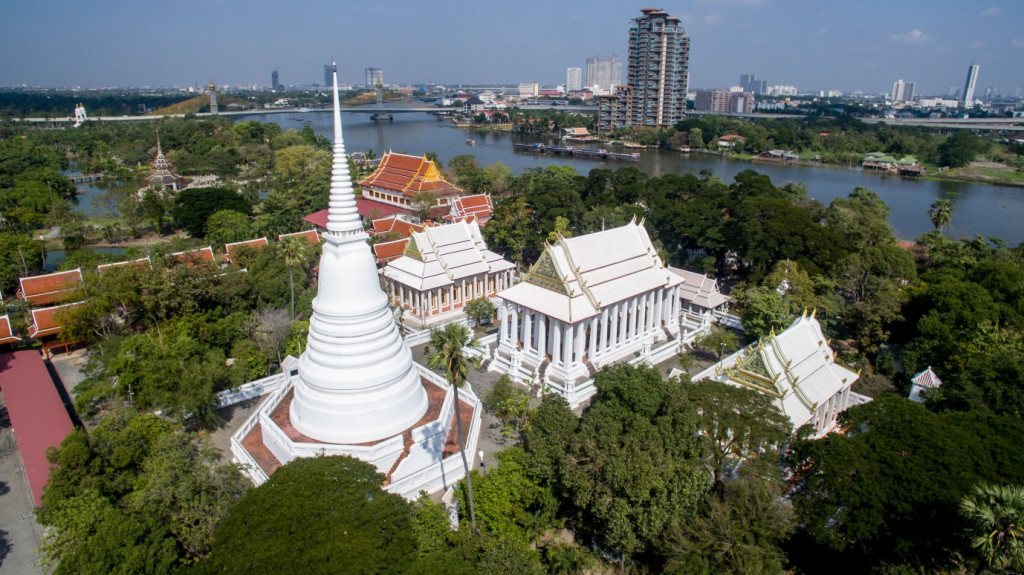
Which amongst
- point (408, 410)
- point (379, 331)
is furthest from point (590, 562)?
point (379, 331)

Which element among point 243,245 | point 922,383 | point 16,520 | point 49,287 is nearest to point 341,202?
point 16,520

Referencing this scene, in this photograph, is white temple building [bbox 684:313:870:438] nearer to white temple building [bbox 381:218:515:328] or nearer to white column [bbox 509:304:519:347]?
white column [bbox 509:304:519:347]

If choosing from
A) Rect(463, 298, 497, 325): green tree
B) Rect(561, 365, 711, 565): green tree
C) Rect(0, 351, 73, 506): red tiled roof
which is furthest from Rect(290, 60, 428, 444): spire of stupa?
Rect(463, 298, 497, 325): green tree

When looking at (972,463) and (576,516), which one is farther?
(576,516)

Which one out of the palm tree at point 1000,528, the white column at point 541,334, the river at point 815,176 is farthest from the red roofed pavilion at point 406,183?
the palm tree at point 1000,528

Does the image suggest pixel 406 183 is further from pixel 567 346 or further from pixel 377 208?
pixel 567 346

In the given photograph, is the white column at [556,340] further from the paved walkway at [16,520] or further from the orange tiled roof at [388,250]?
the paved walkway at [16,520]

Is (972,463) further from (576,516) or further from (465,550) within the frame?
(465,550)
